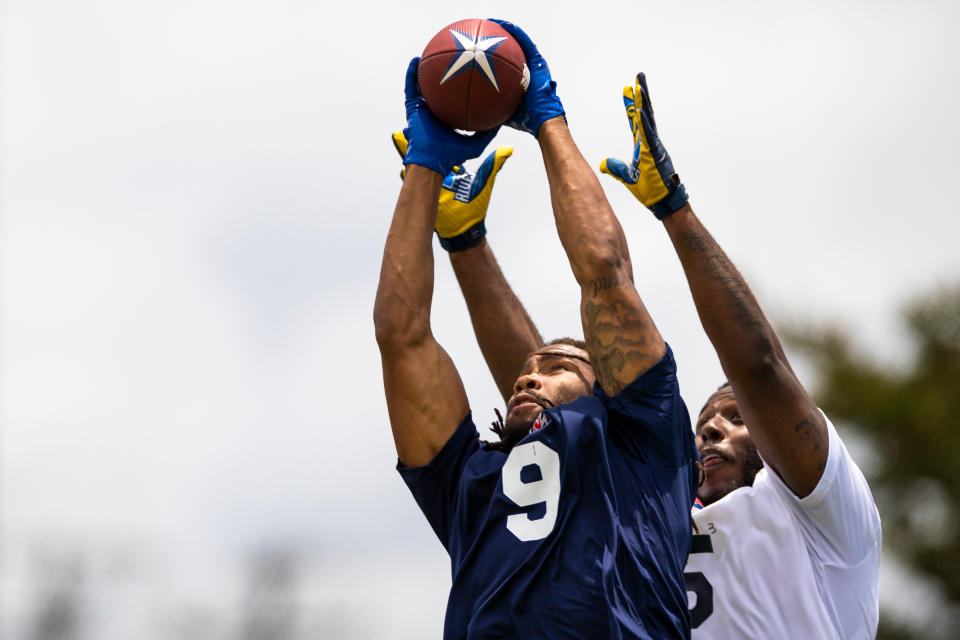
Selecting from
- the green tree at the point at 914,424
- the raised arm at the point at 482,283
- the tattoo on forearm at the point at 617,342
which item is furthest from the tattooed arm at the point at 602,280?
the green tree at the point at 914,424

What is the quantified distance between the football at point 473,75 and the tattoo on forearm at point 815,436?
6.14ft

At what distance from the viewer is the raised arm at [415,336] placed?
4.07m

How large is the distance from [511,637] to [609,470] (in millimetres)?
700

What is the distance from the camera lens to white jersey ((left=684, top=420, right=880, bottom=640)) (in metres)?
4.34

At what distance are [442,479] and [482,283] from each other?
1.77m

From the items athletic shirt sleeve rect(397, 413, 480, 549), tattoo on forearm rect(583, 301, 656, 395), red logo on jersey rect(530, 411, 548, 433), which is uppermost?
tattoo on forearm rect(583, 301, 656, 395)

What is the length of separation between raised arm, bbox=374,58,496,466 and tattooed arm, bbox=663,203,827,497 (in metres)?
1.20

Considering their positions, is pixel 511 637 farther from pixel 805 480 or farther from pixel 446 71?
pixel 446 71

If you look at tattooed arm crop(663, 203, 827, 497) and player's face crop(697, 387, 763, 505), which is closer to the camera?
tattooed arm crop(663, 203, 827, 497)

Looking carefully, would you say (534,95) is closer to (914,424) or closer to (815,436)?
(815,436)

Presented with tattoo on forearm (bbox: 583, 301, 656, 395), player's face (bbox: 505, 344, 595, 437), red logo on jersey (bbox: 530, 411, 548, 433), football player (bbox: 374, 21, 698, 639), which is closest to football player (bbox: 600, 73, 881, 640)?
football player (bbox: 374, 21, 698, 639)

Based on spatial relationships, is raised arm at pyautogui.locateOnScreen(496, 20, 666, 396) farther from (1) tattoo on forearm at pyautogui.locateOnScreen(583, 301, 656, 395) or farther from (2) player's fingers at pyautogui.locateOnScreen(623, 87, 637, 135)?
(2) player's fingers at pyautogui.locateOnScreen(623, 87, 637, 135)

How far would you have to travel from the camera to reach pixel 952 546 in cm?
1547

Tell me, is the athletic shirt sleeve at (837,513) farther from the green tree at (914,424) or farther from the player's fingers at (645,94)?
the green tree at (914,424)
